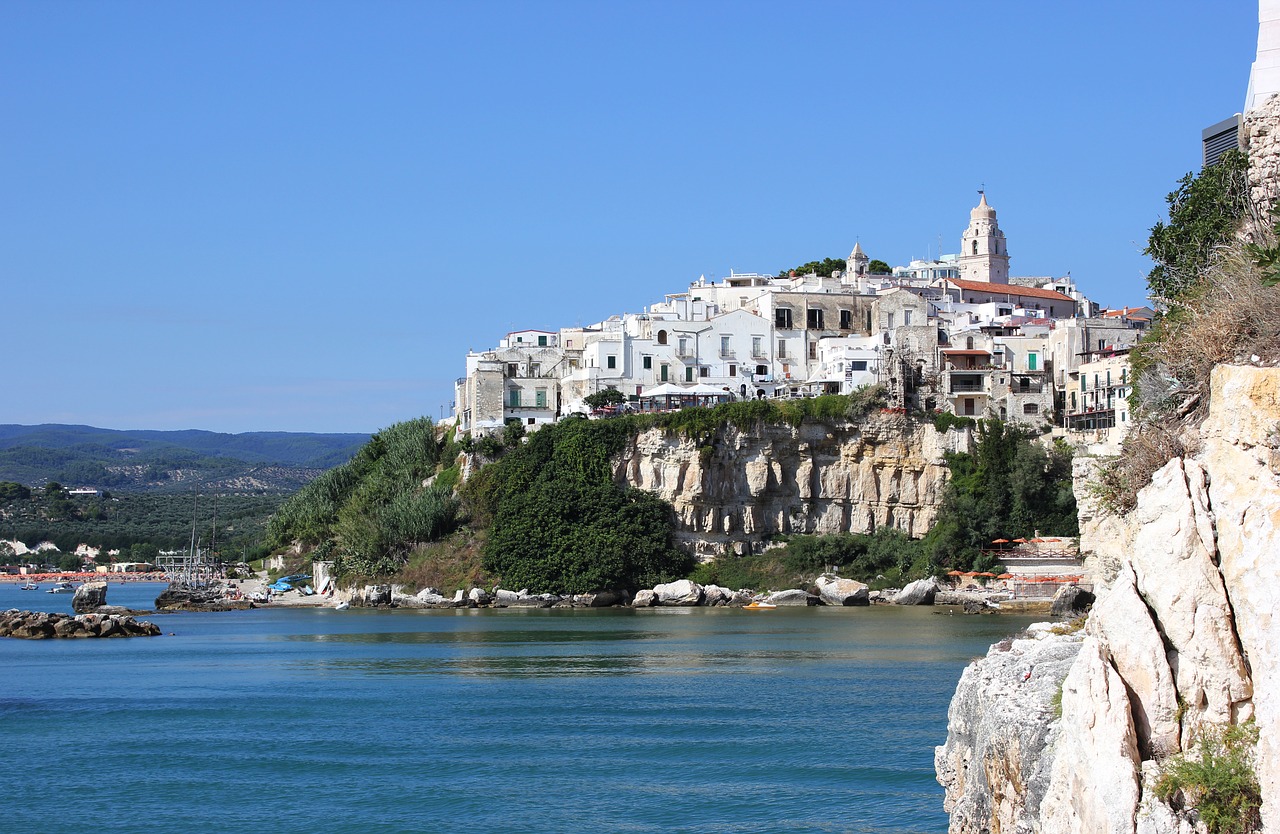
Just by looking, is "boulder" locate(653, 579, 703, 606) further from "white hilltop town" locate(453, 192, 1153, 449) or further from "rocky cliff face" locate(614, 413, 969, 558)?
"white hilltop town" locate(453, 192, 1153, 449)

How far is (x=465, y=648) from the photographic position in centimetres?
4406

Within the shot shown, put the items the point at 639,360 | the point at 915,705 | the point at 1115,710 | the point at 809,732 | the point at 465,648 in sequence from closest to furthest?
the point at 1115,710 < the point at 809,732 < the point at 915,705 < the point at 465,648 < the point at 639,360

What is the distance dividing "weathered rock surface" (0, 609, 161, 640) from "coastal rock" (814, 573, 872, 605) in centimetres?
2692

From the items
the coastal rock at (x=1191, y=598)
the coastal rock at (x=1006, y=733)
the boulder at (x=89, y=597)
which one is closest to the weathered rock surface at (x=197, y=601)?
the boulder at (x=89, y=597)

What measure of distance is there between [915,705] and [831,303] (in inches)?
1901

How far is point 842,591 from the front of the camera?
59156mm

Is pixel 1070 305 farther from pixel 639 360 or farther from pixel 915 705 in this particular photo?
pixel 915 705

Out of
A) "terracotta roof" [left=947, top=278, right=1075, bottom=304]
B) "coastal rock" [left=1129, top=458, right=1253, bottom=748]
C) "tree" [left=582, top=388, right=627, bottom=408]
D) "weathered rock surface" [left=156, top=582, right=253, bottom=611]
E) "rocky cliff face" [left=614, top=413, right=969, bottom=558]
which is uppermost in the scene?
"terracotta roof" [left=947, top=278, right=1075, bottom=304]

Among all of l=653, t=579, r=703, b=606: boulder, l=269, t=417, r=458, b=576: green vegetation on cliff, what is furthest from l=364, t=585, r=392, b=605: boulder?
l=653, t=579, r=703, b=606: boulder

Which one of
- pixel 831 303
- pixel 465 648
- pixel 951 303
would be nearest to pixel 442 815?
pixel 465 648

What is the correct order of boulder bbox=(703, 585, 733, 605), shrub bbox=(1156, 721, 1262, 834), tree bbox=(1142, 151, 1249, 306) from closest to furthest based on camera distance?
shrub bbox=(1156, 721, 1262, 834) < tree bbox=(1142, 151, 1249, 306) < boulder bbox=(703, 585, 733, 605)

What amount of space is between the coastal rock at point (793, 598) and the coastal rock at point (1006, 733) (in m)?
46.0

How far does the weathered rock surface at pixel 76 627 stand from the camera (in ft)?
183

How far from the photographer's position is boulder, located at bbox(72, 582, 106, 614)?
231 ft
